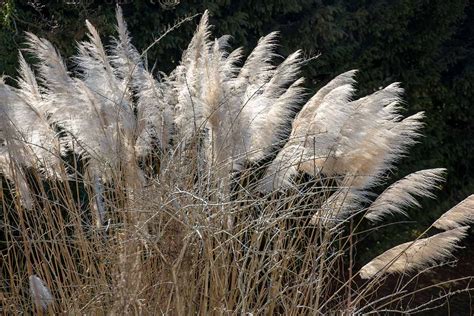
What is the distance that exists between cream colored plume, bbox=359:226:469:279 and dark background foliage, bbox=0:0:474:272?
7.20ft

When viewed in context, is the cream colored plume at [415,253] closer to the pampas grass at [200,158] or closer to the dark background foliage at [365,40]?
the pampas grass at [200,158]

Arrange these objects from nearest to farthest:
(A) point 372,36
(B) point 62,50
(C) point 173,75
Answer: (C) point 173,75 < (B) point 62,50 < (A) point 372,36

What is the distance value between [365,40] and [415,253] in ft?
12.4

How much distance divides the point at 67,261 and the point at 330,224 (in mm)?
1142

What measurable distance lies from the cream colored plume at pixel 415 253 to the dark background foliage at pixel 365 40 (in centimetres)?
219

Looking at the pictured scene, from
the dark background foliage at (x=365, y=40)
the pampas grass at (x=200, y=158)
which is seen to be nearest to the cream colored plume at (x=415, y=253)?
the pampas grass at (x=200, y=158)

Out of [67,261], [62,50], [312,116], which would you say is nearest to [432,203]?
[62,50]

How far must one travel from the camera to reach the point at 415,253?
370 centimetres

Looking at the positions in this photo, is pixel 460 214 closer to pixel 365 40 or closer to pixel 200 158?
pixel 200 158

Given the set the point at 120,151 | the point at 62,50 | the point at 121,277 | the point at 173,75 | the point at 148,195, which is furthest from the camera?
the point at 62,50

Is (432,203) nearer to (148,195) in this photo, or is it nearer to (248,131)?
(248,131)

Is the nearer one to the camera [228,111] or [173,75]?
[228,111]

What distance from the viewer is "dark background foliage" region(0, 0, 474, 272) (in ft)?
19.2

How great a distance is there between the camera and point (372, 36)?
7188 mm
